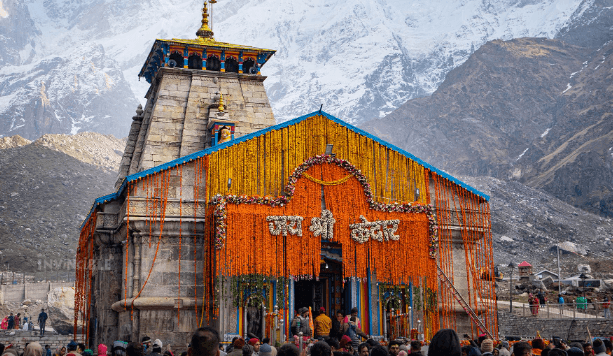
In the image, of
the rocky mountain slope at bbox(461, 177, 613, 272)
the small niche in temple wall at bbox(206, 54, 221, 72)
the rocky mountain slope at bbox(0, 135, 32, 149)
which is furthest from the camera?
the rocky mountain slope at bbox(0, 135, 32, 149)

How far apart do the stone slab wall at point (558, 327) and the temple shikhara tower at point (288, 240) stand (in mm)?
15468

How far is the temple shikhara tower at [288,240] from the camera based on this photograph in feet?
71.7

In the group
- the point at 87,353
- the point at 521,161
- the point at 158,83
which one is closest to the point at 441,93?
the point at 521,161

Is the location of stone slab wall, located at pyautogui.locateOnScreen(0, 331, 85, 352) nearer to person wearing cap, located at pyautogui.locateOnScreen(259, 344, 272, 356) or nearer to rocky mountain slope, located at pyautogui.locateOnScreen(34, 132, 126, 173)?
person wearing cap, located at pyautogui.locateOnScreen(259, 344, 272, 356)

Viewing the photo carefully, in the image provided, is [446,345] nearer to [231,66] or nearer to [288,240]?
[288,240]

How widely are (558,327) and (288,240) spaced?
71.2 ft

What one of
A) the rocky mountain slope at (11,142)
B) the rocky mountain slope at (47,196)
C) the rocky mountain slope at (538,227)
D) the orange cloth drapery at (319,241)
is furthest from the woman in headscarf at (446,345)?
the rocky mountain slope at (11,142)

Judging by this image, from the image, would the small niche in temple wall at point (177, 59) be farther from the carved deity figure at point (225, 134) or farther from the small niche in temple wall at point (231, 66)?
the carved deity figure at point (225, 134)

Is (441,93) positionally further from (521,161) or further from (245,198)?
(245,198)

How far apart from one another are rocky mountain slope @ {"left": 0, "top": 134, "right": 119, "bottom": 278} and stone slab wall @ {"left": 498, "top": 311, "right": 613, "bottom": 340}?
52.7 m

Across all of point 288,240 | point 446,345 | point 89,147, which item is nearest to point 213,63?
point 288,240

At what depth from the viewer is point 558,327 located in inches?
1506

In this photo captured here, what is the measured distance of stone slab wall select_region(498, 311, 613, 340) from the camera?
123 feet

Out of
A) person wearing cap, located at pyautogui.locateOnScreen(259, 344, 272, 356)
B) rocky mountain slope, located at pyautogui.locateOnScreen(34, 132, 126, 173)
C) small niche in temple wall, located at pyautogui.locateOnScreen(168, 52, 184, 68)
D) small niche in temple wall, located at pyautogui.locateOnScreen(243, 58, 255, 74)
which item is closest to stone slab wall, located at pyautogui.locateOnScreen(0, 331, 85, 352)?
small niche in temple wall, located at pyautogui.locateOnScreen(168, 52, 184, 68)
